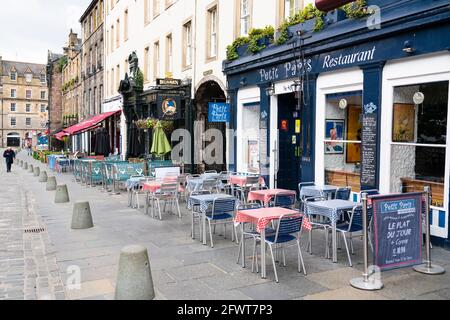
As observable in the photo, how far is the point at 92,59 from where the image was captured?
39.2 meters

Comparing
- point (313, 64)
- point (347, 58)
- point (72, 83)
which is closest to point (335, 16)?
point (347, 58)

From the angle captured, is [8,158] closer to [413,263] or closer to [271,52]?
[271,52]

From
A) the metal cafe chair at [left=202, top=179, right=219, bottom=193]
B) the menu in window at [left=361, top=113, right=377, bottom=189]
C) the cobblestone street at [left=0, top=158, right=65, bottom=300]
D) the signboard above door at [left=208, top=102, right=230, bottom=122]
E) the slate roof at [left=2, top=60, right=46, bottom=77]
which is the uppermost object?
the slate roof at [left=2, top=60, right=46, bottom=77]

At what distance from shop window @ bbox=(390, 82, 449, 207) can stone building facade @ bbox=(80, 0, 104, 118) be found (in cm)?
2998

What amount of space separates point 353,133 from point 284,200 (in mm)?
2802

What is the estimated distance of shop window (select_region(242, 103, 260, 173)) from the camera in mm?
14484

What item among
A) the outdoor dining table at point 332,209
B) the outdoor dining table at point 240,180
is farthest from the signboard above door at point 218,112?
the outdoor dining table at point 332,209

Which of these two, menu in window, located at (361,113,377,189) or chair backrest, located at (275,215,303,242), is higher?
menu in window, located at (361,113,377,189)

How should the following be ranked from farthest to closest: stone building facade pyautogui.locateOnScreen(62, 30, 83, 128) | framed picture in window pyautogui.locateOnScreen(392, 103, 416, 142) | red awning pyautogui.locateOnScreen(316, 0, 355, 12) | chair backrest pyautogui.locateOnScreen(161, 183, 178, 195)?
stone building facade pyautogui.locateOnScreen(62, 30, 83, 128), chair backrest pyautogui.locateOnScreen(161, 183, 178, 195), framed picture in window pyautogui.locateOnScreen(392, 103, 416, 142), red awning pyautogui.locateOnScreen(316, 0, 355, 12)

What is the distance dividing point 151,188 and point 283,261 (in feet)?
16.9

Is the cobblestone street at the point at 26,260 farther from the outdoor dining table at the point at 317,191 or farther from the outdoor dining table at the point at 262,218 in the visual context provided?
the outdoor dining table at the point at 317,191

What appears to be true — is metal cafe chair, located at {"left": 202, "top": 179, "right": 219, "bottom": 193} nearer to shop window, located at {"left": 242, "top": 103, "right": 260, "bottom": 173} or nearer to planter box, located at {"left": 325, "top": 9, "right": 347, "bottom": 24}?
shop window, located at {"left": 242, "top": 103, "right": 260, "bottom": 173}

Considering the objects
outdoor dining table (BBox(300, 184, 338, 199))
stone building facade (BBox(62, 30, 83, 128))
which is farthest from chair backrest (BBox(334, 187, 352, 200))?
stone building facade (BBox(62, 30, 83, 128))
